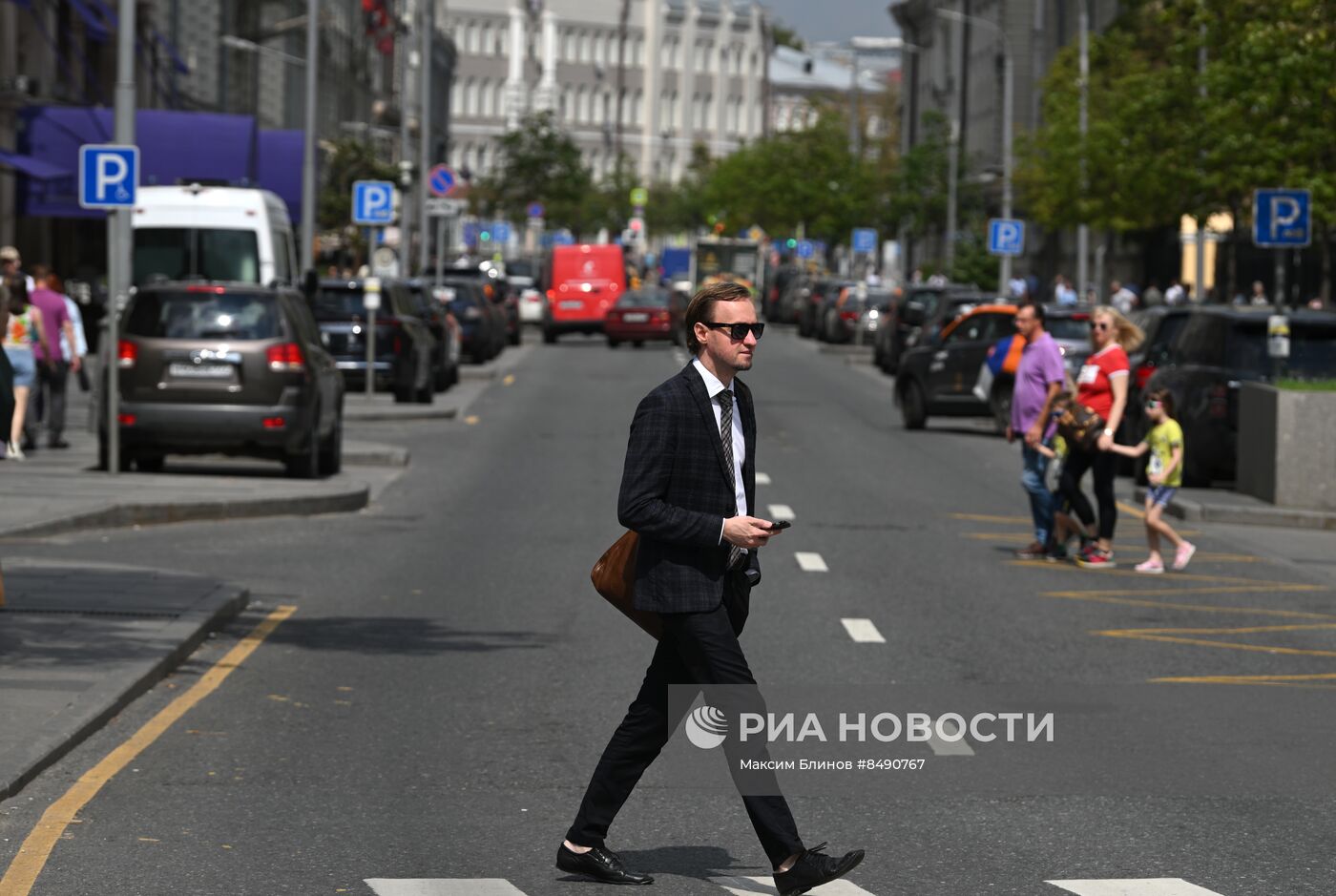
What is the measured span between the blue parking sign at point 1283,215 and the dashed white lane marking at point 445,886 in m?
20.1

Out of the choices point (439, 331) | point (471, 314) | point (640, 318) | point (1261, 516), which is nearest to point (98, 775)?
point (1261, 516)

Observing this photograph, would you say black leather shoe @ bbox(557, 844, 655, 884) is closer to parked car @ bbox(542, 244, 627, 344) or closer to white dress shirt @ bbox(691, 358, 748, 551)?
white dress shirt @ bbox(691, 358, 748, 551)

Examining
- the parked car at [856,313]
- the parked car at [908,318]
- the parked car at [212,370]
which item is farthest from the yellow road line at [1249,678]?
the parked car at [856,313]

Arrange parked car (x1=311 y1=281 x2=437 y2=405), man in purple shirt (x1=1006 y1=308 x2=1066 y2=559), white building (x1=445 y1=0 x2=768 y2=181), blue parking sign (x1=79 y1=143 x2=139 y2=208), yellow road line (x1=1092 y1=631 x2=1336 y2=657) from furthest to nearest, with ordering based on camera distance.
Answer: white building (x1=445 y1=0 x2=768 y2=181)
parked car (x1=311 y1=281 x2=437 y2=405)
blue parking sign (x1=79 y1=143 x2=139 y2=208)
man in purple shirt (x1=1006 y1=308 x2=1066 y2=559)
yellow road line (x1=1092 y1=631 x2=1336 y2=657)

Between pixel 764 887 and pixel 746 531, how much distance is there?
1084 mm

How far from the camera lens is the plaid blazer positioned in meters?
6.83

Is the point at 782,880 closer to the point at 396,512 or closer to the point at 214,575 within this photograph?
the point at 214,575

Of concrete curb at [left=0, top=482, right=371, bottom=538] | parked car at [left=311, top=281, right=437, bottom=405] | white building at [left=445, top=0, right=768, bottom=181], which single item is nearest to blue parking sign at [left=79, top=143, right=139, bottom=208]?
concrete curb at [left=0, top=482, right=371, bottom=538]

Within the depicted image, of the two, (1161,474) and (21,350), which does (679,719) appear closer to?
(1161,474)

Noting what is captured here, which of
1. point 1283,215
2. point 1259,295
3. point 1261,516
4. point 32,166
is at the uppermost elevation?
point 32,166

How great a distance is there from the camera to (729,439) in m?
6.96

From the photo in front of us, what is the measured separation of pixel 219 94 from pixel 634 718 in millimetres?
59313

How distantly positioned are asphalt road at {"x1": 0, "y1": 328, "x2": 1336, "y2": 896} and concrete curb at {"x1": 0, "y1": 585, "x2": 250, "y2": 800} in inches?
3.0

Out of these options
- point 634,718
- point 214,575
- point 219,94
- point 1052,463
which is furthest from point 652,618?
point 219,94
